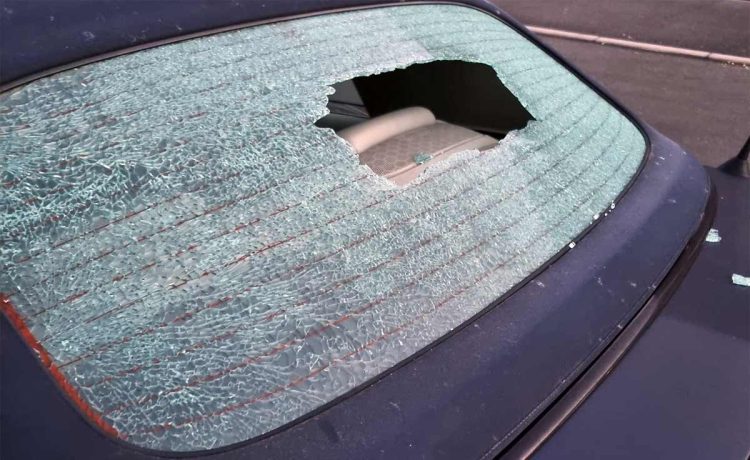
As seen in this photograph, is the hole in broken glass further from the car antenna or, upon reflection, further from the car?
the car antenna

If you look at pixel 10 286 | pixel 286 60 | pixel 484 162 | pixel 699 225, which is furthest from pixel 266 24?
pixel 699 225

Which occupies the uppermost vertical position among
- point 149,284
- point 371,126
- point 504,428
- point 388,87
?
point 149,284

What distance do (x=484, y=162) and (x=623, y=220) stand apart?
38 centimetres

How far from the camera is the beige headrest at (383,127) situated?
1.60m

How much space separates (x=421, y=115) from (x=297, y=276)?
2.92 feet

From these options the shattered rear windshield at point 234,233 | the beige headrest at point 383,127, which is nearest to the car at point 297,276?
the shattered rear windshield at point 234,233

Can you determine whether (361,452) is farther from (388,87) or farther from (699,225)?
(388,87)

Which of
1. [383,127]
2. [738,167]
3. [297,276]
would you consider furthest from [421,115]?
[738,167]

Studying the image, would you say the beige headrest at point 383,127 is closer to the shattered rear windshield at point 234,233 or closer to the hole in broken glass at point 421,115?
the hole in broken glass at point 421,115

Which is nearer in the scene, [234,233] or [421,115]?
[234,233]

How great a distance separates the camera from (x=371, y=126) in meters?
1.67

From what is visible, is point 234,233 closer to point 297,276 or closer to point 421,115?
point 297,276

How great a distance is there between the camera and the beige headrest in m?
1.60

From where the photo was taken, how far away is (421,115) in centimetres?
182
